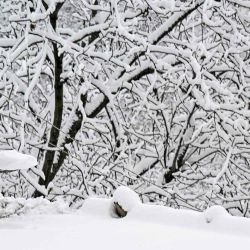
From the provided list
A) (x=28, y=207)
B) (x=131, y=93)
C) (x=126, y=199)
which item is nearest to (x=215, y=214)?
(x=126, y=199)

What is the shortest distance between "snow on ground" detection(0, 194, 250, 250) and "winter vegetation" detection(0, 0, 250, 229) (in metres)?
2.04

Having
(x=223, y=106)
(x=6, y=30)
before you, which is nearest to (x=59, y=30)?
(x=6, y=30)

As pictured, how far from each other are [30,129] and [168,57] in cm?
197

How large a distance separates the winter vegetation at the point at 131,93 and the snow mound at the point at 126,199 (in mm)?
1911

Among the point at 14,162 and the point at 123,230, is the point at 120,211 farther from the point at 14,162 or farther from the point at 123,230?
the point at 14,162

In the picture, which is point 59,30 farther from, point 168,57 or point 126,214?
point 126,214

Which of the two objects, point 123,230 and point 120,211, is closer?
point 123,230

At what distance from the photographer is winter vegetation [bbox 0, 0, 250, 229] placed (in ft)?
17.3

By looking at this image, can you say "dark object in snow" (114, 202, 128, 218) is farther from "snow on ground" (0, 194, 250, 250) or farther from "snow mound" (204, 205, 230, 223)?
"snow mound" (204, 205, 230, 223)

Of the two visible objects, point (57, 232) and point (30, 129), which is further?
point (30, 129)

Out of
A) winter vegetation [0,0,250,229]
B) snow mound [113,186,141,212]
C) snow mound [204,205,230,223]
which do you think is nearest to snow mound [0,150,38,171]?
snow mound [113,186,141,212]

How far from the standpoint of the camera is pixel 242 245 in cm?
221

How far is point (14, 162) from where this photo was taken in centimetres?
254

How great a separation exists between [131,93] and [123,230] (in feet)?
12.6
